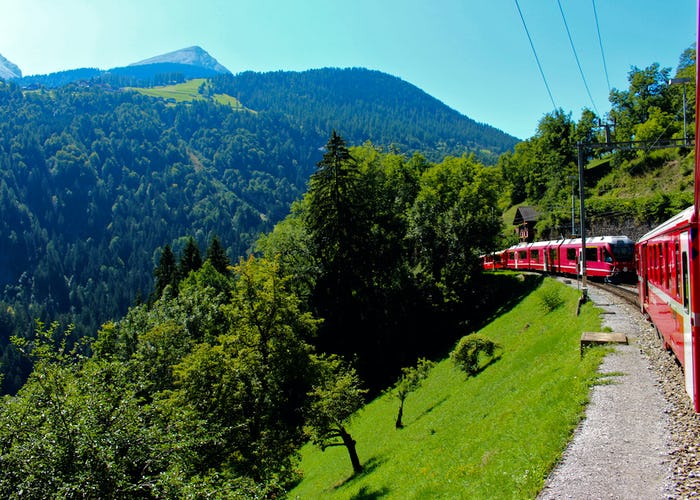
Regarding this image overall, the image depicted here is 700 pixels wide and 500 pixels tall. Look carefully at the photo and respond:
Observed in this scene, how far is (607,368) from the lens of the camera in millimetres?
12883

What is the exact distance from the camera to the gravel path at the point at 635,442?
7.47m

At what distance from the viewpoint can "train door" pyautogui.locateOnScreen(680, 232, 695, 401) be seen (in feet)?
30.2

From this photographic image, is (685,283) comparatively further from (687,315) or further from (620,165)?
(620,165)

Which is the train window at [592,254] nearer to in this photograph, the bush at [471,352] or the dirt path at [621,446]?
the bush at [471,352]

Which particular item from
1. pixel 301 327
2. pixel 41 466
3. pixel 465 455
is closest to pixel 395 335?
pixel 301 327

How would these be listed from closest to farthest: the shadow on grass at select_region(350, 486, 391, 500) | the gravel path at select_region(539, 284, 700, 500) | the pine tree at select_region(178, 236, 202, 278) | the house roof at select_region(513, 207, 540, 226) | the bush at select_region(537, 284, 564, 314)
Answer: the gravel path at select_region(539, 284, 700, 500) < the shadow on grass at select_region(350, 486, 391, 500) < the bush at select_region(537, 284, 564, 314) < the house roof at select_region(513, 207, 540, 226) < the pine tree at select_region(178, 236, 202, 278)

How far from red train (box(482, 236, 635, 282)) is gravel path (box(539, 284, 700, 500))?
19.6m

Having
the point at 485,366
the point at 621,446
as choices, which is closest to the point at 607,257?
the point at 485,366

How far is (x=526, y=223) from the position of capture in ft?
231

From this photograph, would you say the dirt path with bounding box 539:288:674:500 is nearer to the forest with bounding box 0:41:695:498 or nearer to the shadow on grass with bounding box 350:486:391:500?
the shadow on grass with bounding box 350:486:391:500

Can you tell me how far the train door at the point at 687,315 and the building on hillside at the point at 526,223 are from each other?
205 ft

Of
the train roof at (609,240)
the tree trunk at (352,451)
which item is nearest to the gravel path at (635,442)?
the tree trunk at (352,451)

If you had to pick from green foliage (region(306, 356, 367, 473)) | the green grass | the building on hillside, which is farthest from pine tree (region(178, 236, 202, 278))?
green foliage (region(306, 356, 367, 473))

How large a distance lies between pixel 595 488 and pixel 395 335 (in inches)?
1346
